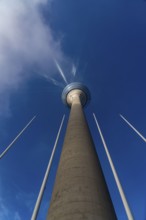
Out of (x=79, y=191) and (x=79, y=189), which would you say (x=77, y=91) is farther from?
(x=79, y=191)

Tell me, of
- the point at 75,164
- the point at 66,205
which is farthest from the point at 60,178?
the point at 66,205

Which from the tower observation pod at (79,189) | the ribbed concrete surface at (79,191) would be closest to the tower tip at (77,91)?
the tower observation pod at (79,189)

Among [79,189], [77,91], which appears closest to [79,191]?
[79,189]

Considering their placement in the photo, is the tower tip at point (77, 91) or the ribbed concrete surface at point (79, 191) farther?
the tower tip at point (77, 91)

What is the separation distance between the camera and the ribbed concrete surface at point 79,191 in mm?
6328

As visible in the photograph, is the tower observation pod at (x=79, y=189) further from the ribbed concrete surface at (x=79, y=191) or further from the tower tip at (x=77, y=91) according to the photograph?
the tower tip at (x=77, y=91)

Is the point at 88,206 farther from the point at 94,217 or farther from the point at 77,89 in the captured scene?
the point at 77,89

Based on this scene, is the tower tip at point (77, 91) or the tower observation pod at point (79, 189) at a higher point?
the tower tip at point (77, 91)

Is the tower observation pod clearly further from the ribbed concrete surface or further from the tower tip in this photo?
the tower tip

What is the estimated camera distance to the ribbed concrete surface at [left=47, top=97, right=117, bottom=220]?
6.33 m

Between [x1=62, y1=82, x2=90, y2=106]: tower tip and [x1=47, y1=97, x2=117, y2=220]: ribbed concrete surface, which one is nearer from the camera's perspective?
[x1=47, y1=97, x2=117, y2=220]: ribbed concrete surface

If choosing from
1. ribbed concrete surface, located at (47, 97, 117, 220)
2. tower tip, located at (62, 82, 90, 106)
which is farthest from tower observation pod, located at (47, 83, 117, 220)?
tower tip, located at (62, 82, 90, 106)

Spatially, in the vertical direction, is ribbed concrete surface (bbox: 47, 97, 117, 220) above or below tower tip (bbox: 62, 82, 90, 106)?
below

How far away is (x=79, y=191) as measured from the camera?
23.5 feet
